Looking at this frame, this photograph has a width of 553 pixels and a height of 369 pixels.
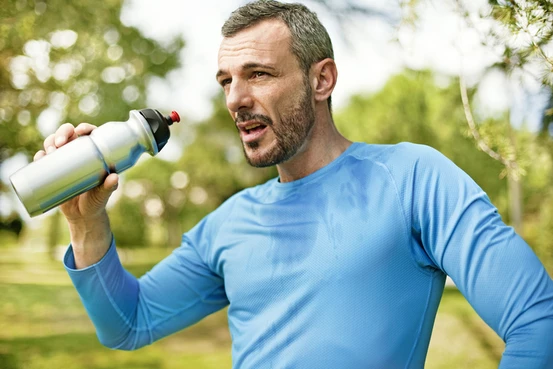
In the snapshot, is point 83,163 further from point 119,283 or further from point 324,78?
point 324,78

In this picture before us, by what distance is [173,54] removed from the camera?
27.5ft

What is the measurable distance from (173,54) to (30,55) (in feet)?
12.1

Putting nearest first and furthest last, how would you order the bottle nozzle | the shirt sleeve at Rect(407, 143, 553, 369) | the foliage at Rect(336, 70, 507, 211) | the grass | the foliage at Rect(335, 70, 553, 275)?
the shirt sleeve at Rect(407, 143, 553, 369), the bottle nozzle, the foliage at Rect(335, 70, 553, 275), the foliage at Rect(336, 70, 507, 211), the grass

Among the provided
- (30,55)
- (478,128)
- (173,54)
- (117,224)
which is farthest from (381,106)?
(478,128)

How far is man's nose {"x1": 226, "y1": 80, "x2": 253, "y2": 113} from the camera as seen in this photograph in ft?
3.81

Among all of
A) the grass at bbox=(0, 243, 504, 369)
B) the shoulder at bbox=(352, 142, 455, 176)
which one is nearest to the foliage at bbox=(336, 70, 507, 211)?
the grass at bbox=(0, 243, 504, 369)

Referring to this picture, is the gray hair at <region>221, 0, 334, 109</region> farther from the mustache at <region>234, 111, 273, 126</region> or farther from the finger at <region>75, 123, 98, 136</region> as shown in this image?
the finger at <region>75, 123, 98, 136</region>

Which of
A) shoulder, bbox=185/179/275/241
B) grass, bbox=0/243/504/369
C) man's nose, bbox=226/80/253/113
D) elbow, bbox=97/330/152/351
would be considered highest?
man's nose, bbox=226/80/253/113

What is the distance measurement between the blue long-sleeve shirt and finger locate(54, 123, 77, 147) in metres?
0.29

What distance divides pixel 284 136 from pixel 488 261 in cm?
49

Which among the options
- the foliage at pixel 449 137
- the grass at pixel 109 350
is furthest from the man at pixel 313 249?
the grass at pixel 109 350

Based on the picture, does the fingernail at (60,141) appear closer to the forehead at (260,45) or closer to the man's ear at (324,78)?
the forehead at (260,45)

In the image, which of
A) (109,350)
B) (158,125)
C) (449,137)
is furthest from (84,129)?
(449,137)

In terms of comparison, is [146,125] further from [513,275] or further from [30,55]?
[30,55]
